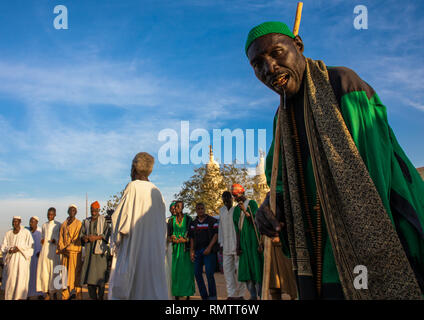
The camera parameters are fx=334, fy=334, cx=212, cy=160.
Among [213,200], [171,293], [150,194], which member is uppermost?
[213,200]

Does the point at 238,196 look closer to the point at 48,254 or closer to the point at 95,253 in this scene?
the point at 95,253

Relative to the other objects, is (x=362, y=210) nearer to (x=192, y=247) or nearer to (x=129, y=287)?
(x=129, y=287)

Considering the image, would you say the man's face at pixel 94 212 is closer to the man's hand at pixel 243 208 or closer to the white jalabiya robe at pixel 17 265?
the white jalabiya robe at pixel 17 265

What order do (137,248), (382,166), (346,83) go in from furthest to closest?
(137,248)
(346,83)
(382,166)

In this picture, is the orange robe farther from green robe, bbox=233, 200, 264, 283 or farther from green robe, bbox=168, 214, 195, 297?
green robe, bbox=233, 200, 264, 283

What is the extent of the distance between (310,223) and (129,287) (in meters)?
3.43

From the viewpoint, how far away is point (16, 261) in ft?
32.3

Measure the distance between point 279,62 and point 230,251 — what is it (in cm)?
654

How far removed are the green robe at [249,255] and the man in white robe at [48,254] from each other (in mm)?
5849

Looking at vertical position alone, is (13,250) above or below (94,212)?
below

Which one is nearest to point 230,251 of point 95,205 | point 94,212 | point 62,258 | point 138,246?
point 138,246

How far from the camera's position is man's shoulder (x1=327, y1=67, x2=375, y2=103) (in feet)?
5.37
